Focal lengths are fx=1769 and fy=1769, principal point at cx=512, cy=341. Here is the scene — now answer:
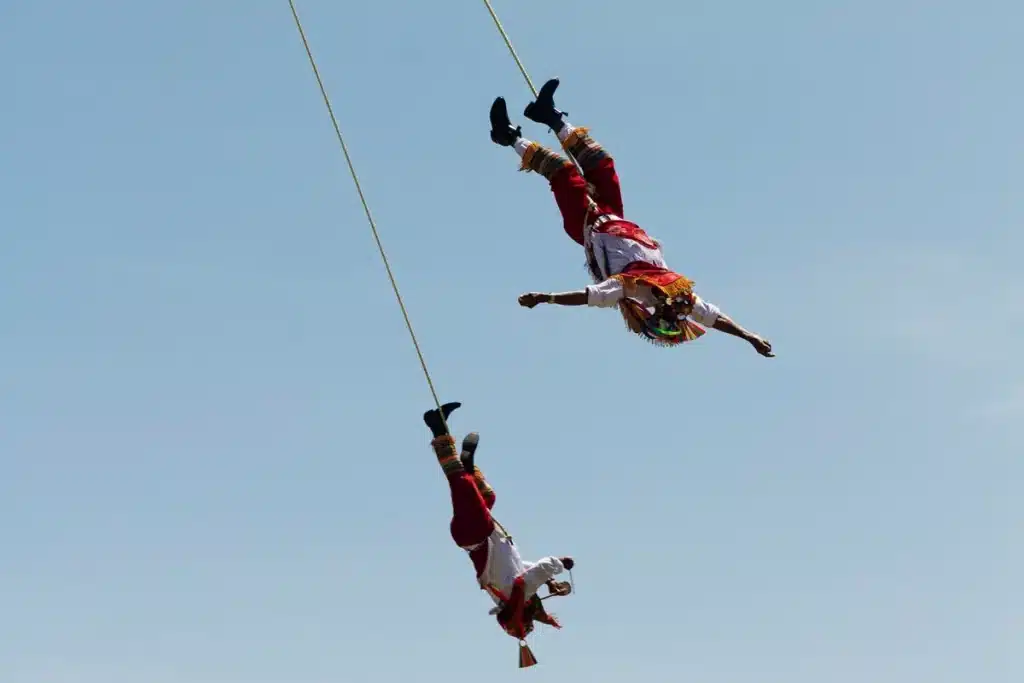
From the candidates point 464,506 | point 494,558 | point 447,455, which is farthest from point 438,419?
point 494,558

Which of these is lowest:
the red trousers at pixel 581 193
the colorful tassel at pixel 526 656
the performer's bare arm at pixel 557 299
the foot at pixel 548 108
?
the colorful tassel at pixel 526 656

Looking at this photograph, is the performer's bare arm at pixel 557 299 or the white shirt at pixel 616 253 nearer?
the performer's bare arm at pixel 557 299

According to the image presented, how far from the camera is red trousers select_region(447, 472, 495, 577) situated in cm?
1517

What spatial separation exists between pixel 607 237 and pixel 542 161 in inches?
35.6

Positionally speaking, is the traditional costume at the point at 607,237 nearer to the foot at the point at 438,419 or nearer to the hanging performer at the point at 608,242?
the hanging performer at the point at 608,242

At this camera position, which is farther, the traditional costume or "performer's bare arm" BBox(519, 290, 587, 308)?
the traditional costume

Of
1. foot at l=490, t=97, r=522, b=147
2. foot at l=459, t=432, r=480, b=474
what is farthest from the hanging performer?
Answer: foot at l=459, t=432, r=480, b=474

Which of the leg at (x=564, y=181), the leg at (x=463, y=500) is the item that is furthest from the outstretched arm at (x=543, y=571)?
the leg at (x=564, y=181)

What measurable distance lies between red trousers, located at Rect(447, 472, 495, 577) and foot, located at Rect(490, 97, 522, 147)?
2.88m

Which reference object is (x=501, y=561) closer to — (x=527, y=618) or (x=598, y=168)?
(x=527, y=618)

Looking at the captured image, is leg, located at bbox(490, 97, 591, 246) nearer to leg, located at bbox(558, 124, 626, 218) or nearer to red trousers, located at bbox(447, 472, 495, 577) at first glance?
leg, located at bbox(558, 124, 626, 218)

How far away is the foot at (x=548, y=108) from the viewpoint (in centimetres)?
1476

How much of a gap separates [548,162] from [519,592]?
3710 millimetres

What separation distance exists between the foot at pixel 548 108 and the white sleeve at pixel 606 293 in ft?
5.50
